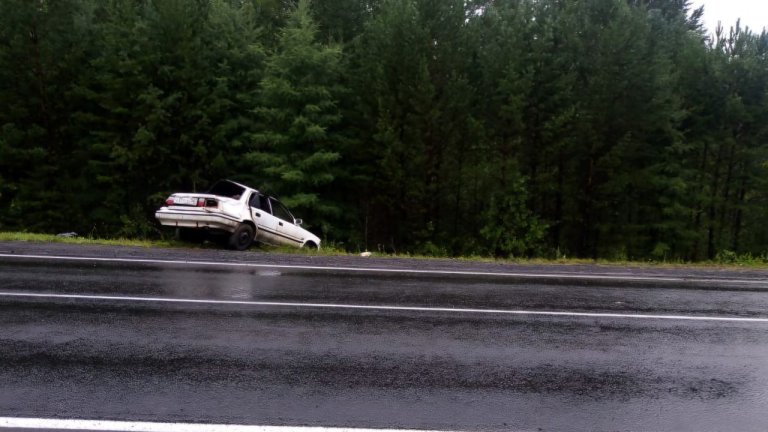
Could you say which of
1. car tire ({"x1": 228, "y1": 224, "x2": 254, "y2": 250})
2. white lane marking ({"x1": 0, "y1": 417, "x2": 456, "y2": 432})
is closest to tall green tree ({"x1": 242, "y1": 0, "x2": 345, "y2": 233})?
car tire ({"x1": 228, "y1": 224, "x2": 254, "y2": 250})

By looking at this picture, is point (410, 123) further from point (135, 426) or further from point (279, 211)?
point (135, 426)

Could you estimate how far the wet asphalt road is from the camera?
13.4ft

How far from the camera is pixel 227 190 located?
47.2 ft

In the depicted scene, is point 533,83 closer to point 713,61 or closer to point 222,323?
point 713,61

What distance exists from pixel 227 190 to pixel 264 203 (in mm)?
1002

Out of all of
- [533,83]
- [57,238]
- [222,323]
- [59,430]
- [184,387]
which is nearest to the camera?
[59,430]

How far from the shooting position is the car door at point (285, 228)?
15.1 metres

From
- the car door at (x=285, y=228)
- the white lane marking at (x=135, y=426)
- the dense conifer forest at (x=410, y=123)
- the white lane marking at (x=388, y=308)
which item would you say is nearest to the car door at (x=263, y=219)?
the car door at (x=285, y=228)

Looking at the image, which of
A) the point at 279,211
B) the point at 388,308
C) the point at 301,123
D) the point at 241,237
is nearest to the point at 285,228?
the point at 279,211

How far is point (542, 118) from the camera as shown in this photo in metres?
24.1

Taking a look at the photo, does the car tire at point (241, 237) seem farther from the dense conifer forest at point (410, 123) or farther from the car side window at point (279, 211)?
the dense conifer forest at point (410, 123)

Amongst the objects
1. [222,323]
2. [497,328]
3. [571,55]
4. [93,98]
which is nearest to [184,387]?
[222,323]

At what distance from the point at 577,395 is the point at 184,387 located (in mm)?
3158

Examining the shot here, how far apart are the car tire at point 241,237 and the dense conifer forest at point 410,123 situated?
925 centimetres
